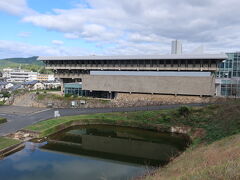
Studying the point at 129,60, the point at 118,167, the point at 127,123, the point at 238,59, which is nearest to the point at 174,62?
the point at 129,60

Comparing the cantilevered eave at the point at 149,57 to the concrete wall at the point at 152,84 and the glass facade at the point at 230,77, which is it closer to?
the concrete wall at the point at 152,84

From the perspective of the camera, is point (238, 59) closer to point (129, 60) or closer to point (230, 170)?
point (129, 60)

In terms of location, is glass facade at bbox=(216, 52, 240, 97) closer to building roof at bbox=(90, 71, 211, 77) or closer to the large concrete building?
the large concrete building

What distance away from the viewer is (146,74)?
39562 millimetres

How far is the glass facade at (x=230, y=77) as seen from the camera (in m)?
37.3

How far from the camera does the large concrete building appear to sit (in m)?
36.4

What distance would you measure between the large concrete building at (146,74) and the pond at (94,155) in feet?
44.3

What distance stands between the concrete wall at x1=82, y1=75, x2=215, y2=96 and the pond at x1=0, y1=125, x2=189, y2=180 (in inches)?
512

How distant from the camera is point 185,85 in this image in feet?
120

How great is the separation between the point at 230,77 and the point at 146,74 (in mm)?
20206

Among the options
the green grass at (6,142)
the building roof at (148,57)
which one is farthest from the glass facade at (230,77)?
the green grass at (6,142)

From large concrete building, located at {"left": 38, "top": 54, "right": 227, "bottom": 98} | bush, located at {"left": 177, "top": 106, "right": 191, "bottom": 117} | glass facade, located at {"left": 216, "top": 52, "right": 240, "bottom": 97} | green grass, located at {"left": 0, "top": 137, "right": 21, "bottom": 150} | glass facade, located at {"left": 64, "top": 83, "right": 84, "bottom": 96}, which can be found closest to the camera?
green grass, located at {"left": 0, "top": 137, "right": 21, "bottom": 150}

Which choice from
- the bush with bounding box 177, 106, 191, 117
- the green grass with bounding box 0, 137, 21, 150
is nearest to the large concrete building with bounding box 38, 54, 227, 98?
the bush with bounding box 177, 106, 191, 117

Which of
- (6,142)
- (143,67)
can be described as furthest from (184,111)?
(6,142)
